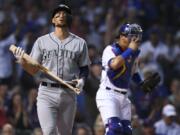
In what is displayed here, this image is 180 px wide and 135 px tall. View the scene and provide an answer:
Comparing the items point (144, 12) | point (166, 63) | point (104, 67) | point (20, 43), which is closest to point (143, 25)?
point (144, 12)

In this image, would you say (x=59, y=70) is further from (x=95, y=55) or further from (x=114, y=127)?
(x=95, y=55)

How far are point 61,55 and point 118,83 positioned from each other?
0.99 metres

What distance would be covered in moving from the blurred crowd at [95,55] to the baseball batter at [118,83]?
2443 millimetres

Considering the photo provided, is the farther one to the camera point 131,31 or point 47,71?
point 131,31

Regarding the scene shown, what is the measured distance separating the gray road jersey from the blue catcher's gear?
2.67ft

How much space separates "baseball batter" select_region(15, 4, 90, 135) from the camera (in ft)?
32.2

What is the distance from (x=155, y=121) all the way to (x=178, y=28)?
199 inches

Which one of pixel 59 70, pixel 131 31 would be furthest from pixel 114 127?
pixel 131 31

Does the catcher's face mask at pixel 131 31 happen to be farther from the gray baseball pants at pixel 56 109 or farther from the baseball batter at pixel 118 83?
the gray baseball pants at pixel 56 109

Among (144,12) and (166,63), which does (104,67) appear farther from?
(144,12)

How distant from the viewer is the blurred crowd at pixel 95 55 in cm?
1430

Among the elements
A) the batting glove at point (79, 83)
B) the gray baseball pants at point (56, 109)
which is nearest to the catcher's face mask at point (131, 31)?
the batting glove at point (79, 83)

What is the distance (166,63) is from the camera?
672 inches

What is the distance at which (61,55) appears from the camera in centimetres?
993
